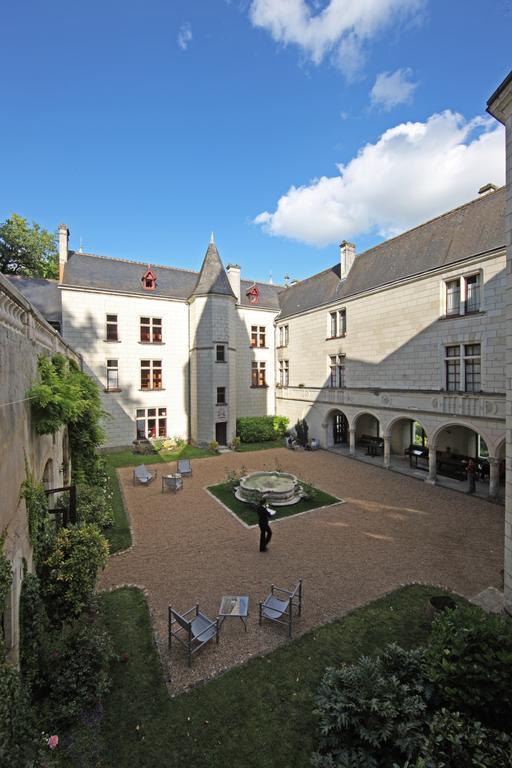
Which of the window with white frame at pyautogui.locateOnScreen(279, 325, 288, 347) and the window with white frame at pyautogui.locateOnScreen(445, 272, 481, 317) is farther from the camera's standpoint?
the window with white frame at pyautogui.locateOnScreen(279, 325, 288, 347)

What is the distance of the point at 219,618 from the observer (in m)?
6.25

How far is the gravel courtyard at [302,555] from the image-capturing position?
650cm

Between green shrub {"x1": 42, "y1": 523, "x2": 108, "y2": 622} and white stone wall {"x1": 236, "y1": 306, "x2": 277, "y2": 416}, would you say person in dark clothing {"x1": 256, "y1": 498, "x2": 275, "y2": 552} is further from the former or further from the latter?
white stone wall {"x1": 236, "y1": 306, "x2": 277, "y2": 416}

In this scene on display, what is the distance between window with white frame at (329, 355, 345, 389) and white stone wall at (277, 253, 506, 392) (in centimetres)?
35

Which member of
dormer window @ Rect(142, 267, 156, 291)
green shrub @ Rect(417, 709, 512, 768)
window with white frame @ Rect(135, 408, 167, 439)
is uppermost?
dormer window @ Rect(142, 267, 156, 291)

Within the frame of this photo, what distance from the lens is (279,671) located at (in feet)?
17.4

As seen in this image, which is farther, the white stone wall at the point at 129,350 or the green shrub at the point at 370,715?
the white stone wall at the point at 129,350

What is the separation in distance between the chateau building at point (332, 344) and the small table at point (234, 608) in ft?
33.8

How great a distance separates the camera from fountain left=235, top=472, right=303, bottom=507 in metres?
12.2

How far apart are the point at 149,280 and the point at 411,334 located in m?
15.7

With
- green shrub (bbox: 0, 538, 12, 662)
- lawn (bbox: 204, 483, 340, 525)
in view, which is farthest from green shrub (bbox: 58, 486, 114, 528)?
green shrub (bbox: 0, 538, 12, 662)

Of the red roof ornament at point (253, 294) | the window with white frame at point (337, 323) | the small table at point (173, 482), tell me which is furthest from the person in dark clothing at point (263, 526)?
the red roof ornament at point (253, 294)

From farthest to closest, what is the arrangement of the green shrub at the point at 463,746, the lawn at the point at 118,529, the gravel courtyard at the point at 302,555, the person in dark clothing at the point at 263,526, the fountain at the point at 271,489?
the fountain at the point at 271,489, the lawn at the point at 118,529, the person in dark clothing at the point at 263,526, the gravel courtyard at the point at 302,555, the green shrub at the point at 463,746

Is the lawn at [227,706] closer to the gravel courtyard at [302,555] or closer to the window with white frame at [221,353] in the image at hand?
the gravel courtyard at [302,555]
